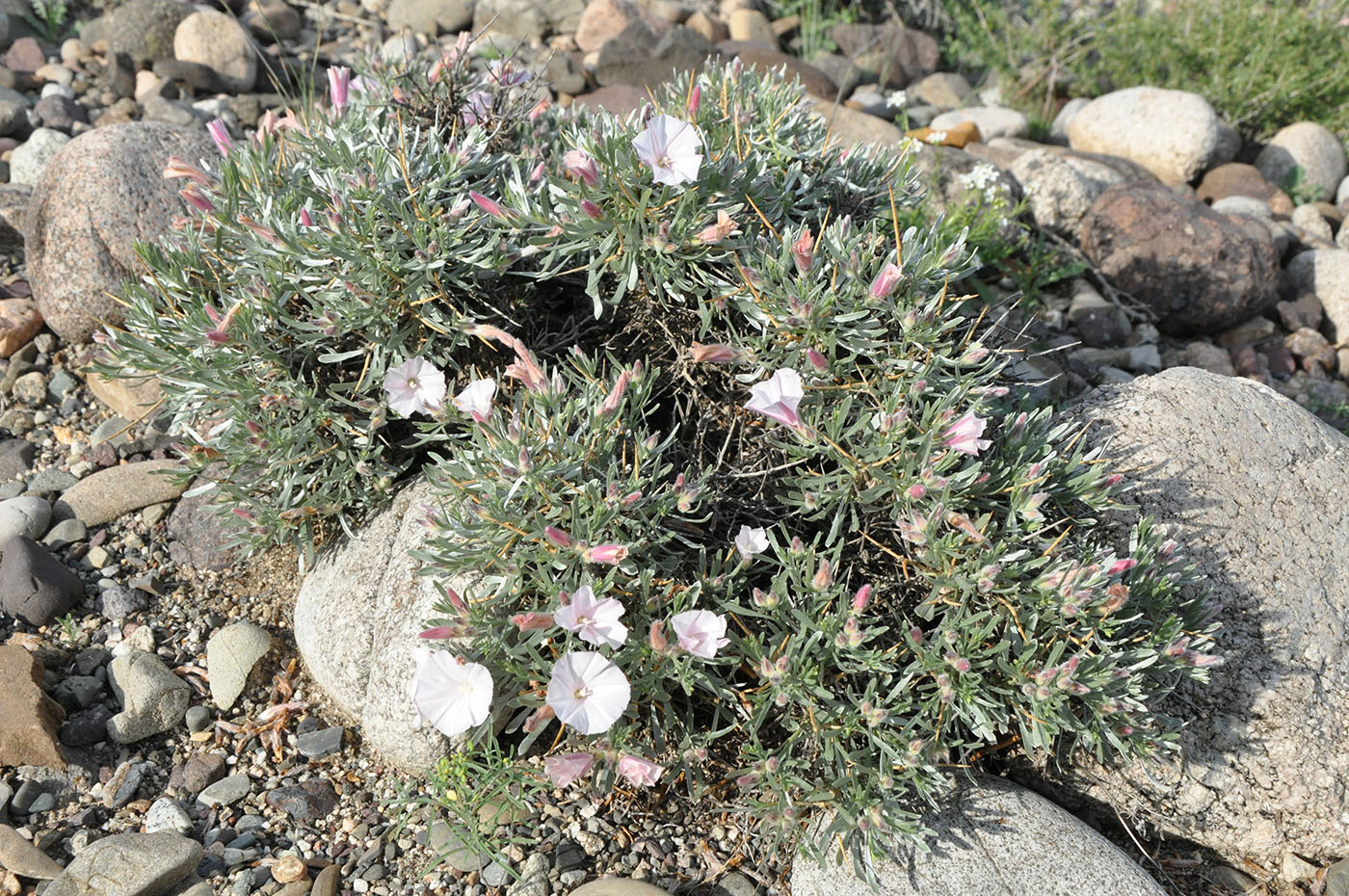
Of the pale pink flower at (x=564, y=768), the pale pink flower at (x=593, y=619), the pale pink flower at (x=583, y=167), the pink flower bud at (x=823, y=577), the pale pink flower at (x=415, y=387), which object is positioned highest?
the pale pink flower at (x=583, y=167)

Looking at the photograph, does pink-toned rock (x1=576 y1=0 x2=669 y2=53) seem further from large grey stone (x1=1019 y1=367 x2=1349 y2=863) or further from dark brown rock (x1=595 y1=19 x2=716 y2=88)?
large grey stone (x1=1019 y1=367 x2=1349 y2=863)

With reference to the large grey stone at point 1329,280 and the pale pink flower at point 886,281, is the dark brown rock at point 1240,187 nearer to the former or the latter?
the large grey stone at point 1329,280

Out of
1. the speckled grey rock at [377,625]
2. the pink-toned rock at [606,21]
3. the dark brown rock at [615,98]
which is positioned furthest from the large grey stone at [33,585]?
the pink-toned rock at [606,21]

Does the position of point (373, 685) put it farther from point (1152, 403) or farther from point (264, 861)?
point (1152, 403)

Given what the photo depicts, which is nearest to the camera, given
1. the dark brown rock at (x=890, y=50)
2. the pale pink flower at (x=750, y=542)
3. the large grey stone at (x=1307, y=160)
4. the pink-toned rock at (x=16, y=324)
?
the pale pink flower at (x=750, y=542)

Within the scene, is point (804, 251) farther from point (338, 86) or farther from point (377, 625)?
point (338, 86)

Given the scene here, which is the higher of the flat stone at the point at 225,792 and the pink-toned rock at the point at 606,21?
the pink-toned rock at the point at 606,21
